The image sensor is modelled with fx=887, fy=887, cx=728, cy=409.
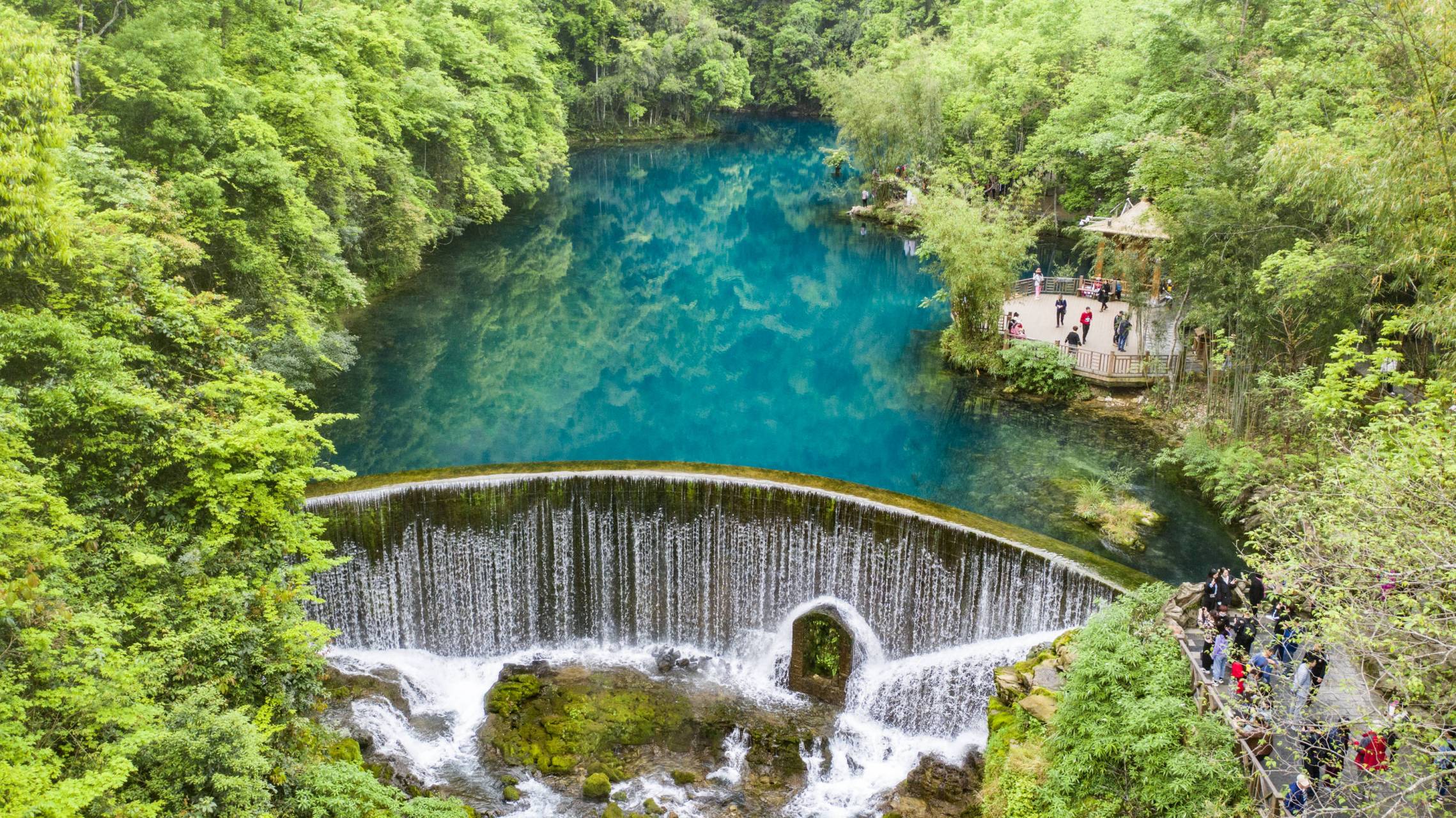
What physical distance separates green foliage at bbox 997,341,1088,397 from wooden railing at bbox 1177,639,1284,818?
540 inches

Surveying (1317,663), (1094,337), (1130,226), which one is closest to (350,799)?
(1317,663)

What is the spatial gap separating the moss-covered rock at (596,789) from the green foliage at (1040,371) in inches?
612

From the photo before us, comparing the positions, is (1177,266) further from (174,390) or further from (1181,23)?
(174,390)

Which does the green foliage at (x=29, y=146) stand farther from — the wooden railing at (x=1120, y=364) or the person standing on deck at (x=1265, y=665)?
the wooden railing at (x=1120, y=364)

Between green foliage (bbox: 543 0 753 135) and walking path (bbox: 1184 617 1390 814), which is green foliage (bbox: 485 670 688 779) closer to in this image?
walking path (bbox: 1184 617 1390 814)

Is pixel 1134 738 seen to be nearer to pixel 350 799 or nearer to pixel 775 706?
pixel 775 706

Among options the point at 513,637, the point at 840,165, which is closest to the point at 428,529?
the point at 513,637

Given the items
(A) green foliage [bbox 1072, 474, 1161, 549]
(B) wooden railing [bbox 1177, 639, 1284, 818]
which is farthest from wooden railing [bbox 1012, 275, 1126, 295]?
(B) wooden railing [bbox 1177, 639, 1284, 818]

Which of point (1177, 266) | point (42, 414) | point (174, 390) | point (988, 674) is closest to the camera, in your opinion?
point (42, 414)

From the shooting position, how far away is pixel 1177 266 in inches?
720

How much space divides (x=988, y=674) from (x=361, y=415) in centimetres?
1569

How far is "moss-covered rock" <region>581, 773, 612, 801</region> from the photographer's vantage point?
512 inches

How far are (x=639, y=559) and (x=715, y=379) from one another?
10.2m

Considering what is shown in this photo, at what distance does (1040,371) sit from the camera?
23594mm
